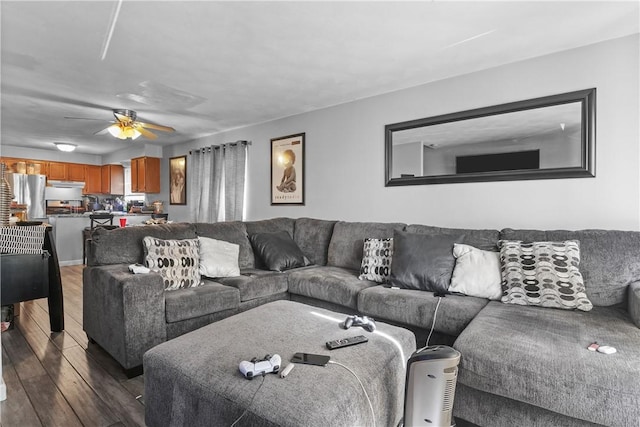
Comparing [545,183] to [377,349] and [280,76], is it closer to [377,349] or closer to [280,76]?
[377,349]

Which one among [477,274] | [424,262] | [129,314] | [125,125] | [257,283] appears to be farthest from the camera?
[125,125]

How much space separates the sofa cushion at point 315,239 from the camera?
3557 millimetres

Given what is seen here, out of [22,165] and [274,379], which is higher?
[22,165]

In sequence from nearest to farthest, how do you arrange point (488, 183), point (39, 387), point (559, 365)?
point (559, 365)
point (39, 387)
point (488, 183)

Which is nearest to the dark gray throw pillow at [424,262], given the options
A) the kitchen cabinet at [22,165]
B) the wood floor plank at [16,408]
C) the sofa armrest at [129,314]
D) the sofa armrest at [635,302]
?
the sofa armrest at [635,302]

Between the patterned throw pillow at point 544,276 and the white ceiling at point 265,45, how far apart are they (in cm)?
148

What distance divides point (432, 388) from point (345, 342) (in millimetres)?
449

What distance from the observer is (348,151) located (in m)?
3.84

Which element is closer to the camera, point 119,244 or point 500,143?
point 119,244

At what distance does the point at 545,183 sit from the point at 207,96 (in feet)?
11.2

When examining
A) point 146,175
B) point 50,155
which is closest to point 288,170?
point 146,175

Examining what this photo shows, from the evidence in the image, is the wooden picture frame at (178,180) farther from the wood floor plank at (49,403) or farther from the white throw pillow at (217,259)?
the wood floor plank at (49,403)

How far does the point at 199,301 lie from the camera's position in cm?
239

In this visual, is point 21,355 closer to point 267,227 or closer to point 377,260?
point 267,227
